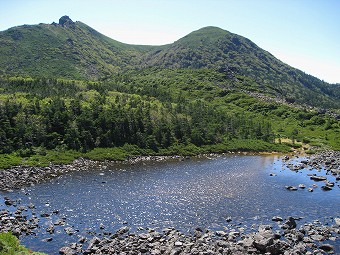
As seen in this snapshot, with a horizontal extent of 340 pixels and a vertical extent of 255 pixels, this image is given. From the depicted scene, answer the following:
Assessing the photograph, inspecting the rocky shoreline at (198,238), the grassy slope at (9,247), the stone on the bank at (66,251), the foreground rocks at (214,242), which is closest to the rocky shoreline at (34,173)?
the rocky shoreline at (198,238)

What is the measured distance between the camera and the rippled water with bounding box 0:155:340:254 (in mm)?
52500

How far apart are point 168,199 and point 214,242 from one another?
20.0 meters

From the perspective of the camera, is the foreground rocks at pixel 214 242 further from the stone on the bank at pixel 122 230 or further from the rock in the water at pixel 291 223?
the rock in the water at pixel 291 223

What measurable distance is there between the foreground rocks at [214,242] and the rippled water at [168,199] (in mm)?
2881

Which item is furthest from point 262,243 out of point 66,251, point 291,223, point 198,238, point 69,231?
point 69,231

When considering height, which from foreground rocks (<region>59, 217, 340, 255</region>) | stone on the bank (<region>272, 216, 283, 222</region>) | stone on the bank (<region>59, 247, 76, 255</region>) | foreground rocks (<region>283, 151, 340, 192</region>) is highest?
foreground rocks (<region>283, 151, 340, 192</region>)

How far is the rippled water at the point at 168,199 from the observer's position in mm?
52500

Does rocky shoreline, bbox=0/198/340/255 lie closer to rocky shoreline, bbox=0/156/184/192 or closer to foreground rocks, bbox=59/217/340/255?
foreground rocks, bbox=59/217/340/255

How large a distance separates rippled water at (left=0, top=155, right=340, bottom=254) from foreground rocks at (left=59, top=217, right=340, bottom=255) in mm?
2881

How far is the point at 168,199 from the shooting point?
63844mm

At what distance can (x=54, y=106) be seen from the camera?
112562 millimetres

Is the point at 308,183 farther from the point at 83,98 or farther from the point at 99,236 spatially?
the point at 83,98

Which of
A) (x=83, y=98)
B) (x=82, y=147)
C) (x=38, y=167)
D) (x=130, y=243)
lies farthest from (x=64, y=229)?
(x=83, y=98)

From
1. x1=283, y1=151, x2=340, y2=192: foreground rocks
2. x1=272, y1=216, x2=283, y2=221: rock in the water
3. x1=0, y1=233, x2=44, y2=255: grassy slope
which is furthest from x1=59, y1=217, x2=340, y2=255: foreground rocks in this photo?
x1=283, y1=151, x2=340, y2=192: foreground rocks
